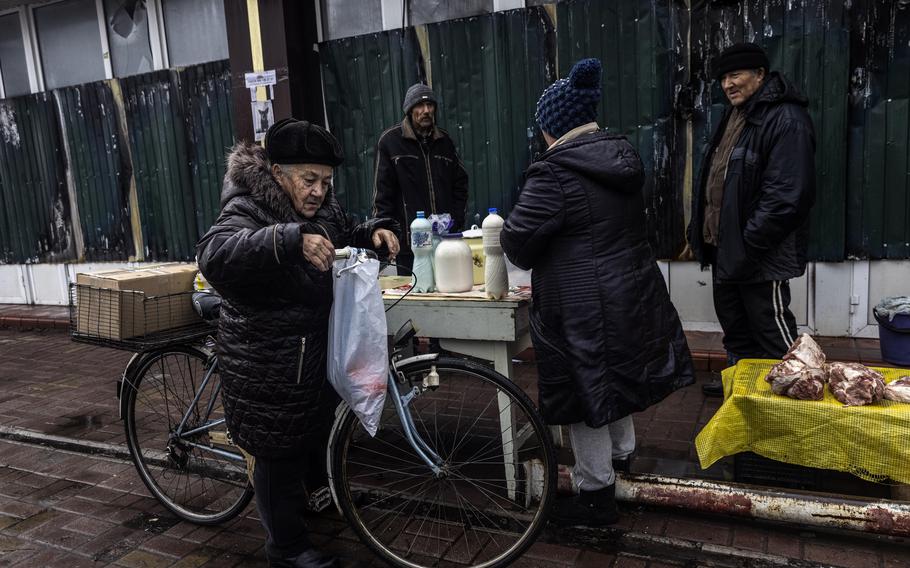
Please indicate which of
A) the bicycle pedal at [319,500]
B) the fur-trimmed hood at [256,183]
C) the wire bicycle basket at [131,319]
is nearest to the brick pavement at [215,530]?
the bicycle pedal at [319,500]

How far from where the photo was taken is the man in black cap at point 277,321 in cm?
264

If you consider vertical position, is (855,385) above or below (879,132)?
below

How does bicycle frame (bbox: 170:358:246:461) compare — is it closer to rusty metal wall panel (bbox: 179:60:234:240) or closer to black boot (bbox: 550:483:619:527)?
black boot (bbox: 550:483:619:527)

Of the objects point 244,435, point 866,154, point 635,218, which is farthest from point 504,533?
point 866,154

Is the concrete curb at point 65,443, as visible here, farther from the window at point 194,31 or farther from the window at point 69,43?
the window at point 69,43

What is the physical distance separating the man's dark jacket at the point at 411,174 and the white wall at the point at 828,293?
2223 millimetres

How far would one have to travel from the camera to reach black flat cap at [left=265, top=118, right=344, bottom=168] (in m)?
2.66

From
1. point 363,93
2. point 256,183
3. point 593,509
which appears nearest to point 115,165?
point 363,93

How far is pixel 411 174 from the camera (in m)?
5.48

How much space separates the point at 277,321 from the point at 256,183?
1.79ft

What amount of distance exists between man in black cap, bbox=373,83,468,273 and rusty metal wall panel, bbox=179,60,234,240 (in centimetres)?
327

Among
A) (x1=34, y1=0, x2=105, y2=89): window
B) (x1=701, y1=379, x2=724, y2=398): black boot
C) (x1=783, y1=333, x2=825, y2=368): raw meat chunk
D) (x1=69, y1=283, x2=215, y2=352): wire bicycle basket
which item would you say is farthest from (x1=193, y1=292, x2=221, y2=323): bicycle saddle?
(x1=34, y1=0, x2=105, y2=89): window

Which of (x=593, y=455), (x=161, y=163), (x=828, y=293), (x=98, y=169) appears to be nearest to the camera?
(x=593, y=455)

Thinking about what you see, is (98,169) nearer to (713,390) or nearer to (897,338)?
(713,390)
